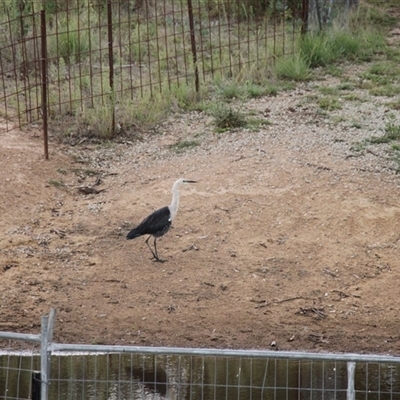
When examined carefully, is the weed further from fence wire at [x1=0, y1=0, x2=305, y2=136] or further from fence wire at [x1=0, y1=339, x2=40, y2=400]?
fence wire at [x1=0, y1=339, x2=40, y2=400]

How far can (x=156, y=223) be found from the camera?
10531 millimetres

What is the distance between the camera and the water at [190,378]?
8.71 m

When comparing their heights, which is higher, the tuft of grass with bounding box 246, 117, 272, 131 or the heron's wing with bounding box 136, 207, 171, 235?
the tuft of grass with bounding box 246, 117, 272, 131

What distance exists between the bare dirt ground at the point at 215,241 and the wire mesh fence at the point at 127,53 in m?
0.72

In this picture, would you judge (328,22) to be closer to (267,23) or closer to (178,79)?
(267,23)

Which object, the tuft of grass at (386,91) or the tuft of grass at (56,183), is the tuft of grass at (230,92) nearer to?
the tuft of grass at (386,91)

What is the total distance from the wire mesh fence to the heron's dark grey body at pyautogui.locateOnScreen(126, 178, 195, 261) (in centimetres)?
266

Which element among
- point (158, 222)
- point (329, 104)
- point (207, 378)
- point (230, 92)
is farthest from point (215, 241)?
point (230, 92)

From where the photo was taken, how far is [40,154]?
12945 mm

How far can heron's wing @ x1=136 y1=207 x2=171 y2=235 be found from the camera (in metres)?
10.5

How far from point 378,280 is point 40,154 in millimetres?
4358

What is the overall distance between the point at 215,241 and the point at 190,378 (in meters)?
2.28

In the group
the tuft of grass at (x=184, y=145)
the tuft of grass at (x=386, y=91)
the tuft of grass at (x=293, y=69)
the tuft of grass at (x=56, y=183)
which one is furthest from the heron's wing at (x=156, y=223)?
the tuft of grass at (x=293, y=69)

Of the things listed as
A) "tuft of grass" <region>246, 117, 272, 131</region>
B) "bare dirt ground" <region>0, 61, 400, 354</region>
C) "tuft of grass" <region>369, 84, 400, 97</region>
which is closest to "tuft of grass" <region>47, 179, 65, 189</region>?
"bare dirt ground" <region>0, 61, 400, 354</region>
